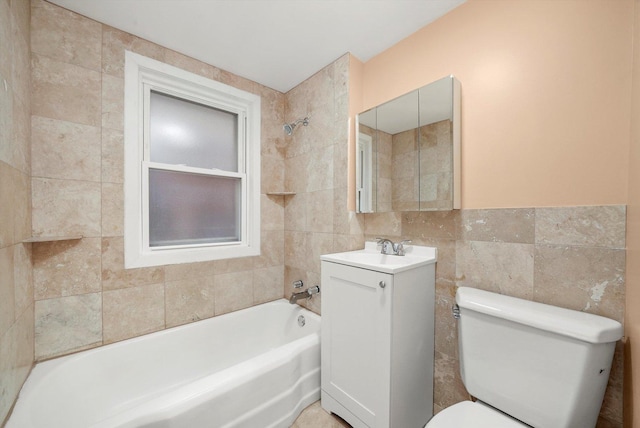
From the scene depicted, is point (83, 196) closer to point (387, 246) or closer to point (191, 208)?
point (191, 208)

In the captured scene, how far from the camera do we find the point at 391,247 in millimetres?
1521

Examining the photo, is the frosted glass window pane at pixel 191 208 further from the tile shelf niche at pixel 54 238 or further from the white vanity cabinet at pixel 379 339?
the white vanity cabinet at pixel 379 339

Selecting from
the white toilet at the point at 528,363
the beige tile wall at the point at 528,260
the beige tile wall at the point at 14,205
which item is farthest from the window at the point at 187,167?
the white toilet at the point at 528,363

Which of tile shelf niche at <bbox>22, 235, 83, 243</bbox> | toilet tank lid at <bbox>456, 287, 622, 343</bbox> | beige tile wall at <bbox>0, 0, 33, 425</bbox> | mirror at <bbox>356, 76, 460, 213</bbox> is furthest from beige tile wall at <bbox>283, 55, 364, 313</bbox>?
beige tile wall at <bbox>0, 0, 33, 425</bbox>

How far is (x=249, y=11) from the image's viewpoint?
1.34m

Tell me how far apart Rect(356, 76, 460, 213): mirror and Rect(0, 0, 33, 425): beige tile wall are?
1.62 meters

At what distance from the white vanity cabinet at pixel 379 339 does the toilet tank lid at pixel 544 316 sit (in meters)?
0.25

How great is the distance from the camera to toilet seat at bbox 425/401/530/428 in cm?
90

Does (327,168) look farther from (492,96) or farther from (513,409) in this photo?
(513,409)

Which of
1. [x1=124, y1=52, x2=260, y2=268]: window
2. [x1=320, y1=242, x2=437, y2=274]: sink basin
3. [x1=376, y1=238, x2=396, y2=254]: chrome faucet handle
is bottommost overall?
[x1=320, y1=242, x2=437, y2=274]: sink basin

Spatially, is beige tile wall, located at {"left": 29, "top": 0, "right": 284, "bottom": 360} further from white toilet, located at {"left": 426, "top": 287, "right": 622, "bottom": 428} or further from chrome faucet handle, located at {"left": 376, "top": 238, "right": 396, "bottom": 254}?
white toilet, located at {"left": 426, "top": 287, "right": 622, "bottom": 428}

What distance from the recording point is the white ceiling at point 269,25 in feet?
4.27

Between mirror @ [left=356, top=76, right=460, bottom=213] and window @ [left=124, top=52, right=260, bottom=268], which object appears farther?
window @ [left=124, top=52, right=260, bottom=268]

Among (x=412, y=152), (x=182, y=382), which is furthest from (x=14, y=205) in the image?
(x=412, y=152)
